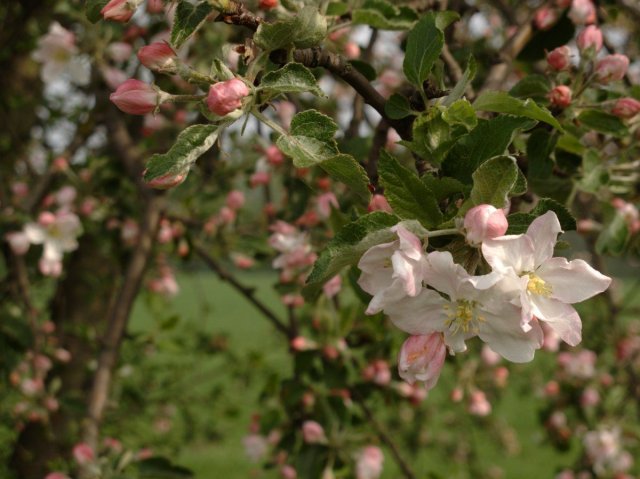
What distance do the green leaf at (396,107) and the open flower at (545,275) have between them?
0.24 metres

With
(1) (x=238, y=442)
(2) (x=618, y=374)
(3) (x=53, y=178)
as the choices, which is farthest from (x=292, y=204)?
(1) (x=238, y=442)

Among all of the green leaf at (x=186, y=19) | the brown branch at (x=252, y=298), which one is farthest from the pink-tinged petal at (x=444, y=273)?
the brown branch at (x=252, y=298)

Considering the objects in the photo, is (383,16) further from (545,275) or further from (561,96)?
(545,275)

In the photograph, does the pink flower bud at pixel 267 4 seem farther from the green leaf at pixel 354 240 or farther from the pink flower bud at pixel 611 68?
the pink flower bud at pixel 611 68

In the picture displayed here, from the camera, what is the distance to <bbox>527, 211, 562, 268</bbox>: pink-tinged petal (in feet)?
2.77

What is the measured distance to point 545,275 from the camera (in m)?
0.90

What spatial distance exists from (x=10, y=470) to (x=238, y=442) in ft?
20.4

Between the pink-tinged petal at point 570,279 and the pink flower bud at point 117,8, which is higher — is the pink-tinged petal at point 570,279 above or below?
below

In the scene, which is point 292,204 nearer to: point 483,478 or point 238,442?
point 483,478

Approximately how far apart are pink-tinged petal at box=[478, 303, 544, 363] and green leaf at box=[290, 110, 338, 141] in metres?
0.28

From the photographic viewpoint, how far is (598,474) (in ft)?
10.5

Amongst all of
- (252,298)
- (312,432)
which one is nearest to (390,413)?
(252,298)

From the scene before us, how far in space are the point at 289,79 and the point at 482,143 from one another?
23 centimetres

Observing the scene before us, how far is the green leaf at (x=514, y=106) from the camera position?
88 cm
